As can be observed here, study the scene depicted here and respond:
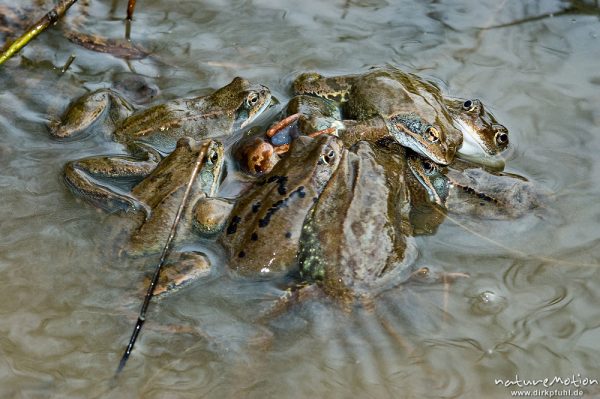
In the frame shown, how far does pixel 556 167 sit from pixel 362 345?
295 centimetres

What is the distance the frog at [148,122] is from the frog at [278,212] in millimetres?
1103

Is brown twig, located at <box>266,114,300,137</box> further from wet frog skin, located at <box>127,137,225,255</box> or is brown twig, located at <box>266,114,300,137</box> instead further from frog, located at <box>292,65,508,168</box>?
frog, located at <box>292,65,508,168</box>

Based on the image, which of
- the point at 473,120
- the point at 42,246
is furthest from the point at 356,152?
the point at 42,246

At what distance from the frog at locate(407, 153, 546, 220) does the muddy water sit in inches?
4.6

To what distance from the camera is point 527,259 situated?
557 centimetres

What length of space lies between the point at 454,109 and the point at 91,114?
361 cm

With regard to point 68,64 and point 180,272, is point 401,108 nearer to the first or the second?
point 180,272

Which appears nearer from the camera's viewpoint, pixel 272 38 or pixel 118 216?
pixel 118 216

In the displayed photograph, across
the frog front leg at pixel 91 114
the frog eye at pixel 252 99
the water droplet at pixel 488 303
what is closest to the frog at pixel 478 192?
the water droplet at pixel 488 303

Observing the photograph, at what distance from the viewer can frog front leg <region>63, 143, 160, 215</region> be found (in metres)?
5.68

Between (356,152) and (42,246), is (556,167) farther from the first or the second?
(42,246)

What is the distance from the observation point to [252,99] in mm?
6543

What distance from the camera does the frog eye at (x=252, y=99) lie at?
6529 mm

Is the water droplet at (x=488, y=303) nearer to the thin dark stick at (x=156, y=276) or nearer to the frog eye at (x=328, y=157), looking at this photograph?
the frog eye at (x=328, y=157)
